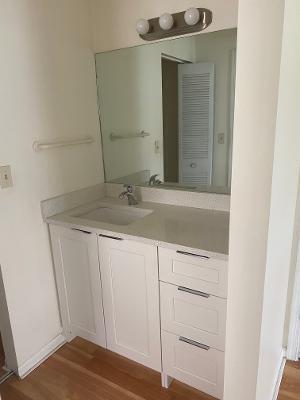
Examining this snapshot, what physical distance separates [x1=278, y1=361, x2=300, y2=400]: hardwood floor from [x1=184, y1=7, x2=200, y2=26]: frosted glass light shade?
210 centimetres

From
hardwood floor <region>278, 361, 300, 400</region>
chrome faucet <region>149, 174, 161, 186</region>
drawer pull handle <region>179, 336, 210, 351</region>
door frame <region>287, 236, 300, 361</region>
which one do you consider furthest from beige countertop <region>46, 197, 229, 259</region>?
hardwood floor <region>278, 361, 300, 400</region>

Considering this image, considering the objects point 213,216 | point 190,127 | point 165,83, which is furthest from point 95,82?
point 213,216

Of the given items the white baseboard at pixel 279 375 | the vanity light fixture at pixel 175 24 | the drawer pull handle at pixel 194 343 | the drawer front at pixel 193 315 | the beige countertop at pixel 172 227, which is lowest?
the white baseboard at pixel 279 375

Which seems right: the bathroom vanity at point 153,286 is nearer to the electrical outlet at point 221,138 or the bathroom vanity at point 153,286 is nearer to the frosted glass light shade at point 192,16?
the electrical outlet at point 221,138

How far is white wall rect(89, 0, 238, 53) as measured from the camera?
166 centimetres

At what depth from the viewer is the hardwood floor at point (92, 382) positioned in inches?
66.1

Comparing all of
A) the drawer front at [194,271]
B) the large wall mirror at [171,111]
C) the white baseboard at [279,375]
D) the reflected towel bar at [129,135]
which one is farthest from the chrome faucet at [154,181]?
the white baseboard at [279,375]

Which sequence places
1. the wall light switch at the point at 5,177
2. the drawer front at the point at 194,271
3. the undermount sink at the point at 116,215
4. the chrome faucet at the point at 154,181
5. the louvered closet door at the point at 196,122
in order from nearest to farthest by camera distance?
the drawer front at the point at 194,271
the wall light switch at the point at 5,177
the louvered closet door at the point at 196,122
the undermount sink at the point at 116,215
the chrome faucet at the point at 154,181

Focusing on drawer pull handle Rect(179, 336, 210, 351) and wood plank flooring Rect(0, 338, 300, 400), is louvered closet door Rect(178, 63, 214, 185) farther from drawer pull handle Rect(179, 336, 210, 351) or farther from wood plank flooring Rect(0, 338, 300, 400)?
wood plank flooring Rect(0, 338, 300, 400)

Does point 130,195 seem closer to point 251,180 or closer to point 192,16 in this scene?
point 192,16

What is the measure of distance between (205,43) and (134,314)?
5.33ft

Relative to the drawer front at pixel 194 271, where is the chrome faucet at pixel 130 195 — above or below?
above

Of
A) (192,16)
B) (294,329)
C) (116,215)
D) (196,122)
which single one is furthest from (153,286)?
(192,16)

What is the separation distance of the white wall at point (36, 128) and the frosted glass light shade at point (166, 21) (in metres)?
0.60
